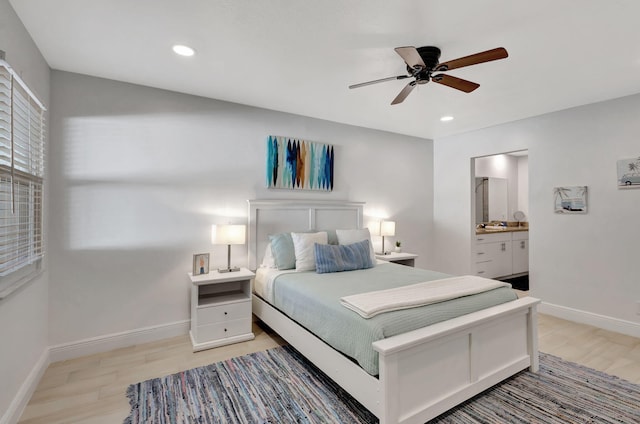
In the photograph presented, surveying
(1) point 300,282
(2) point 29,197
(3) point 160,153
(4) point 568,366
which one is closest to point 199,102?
(3) point 160,153

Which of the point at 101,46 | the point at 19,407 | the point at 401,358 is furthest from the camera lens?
the point at 101,46

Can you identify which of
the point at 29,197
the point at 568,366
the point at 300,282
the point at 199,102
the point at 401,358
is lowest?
the point at 568,366

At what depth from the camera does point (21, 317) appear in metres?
2.00

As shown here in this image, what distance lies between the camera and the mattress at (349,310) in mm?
1796

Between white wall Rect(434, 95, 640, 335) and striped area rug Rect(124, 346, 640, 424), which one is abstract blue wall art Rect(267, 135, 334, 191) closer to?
striped area rug Rect(124, 346, 640, 424)

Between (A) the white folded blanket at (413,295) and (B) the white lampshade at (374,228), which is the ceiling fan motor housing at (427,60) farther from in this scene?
(B) the white lampshade at (374,228)

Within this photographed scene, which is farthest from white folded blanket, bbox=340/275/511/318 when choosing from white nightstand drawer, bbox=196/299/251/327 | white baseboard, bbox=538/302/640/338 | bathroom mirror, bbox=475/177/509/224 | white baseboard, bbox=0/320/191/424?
bathroom mirror, bbox=475/177/509/224

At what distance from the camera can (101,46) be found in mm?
2270

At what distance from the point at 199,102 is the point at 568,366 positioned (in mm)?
4163

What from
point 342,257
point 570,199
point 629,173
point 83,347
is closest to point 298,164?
point 342,257

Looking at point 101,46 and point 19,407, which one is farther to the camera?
point 101,46

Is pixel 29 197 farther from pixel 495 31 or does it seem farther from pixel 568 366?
pixel 568 366

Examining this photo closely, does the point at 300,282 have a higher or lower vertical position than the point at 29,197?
lower

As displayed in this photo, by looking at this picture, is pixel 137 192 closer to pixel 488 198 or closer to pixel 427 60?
pixel 427 60
